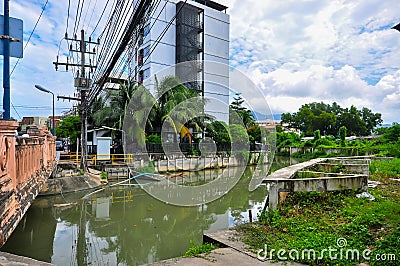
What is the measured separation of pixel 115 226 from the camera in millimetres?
9258

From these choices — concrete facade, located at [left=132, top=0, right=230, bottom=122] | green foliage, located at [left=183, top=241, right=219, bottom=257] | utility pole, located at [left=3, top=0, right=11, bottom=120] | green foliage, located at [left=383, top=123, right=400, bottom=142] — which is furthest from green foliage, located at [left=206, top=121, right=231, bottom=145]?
green foliage, located at [left=183, top=241, right=219, bottom=257]

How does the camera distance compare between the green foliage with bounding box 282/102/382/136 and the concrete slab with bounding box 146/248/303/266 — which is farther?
the green foliage with bounding box 282/102/382/136

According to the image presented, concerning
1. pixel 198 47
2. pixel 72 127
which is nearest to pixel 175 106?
pixel 72 127

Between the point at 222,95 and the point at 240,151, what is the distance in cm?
705

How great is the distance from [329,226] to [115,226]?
6.95 m

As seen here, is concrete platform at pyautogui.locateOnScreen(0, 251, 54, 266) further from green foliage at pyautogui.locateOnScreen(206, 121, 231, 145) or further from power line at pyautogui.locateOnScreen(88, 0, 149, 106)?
green foliage at pyautogui.locateOnScreen(206, 121, 231, 145)

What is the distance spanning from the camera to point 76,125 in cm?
2519

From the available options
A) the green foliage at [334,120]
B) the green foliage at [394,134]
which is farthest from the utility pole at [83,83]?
the green foliage at [334,120]

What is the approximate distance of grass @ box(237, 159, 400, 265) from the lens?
11.3 feet

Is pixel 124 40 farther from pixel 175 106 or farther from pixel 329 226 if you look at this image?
pixel 175 106

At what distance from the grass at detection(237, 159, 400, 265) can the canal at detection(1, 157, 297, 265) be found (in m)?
2.65

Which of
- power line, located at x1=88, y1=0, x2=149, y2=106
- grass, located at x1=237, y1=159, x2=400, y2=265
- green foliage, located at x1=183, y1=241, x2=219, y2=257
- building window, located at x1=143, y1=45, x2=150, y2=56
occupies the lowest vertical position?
green foliage, located at x1=183, y1=241, x2=219, y2=257

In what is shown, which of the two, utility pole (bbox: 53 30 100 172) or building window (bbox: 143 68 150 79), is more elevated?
building window (bbox: 143 68 150 79)

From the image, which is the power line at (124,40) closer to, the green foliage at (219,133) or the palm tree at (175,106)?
the palm tree at (175,106)
